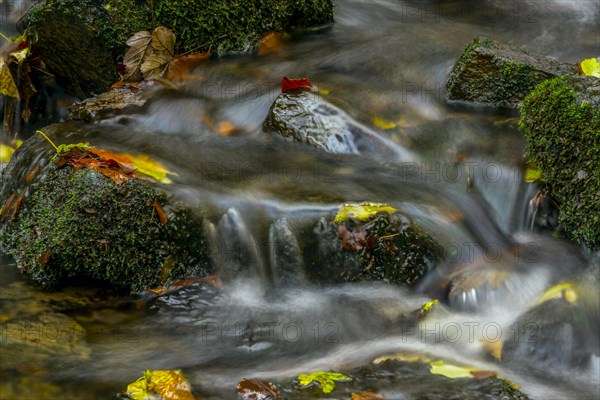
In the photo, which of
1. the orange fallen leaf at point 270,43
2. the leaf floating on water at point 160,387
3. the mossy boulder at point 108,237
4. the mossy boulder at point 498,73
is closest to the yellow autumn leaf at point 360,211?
the mossy boulder at point 108,237

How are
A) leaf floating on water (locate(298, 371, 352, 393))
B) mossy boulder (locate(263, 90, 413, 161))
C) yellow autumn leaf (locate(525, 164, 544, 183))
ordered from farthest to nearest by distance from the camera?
mossy boulder (locate(263, 90, 413, 161)), yellow autumn leaf (locate(525, 164, 544, 183)), leaf floating on water (locate(298, 371, 352, 393))

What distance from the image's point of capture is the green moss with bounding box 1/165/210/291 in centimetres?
414

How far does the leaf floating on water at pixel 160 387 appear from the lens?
125 inches

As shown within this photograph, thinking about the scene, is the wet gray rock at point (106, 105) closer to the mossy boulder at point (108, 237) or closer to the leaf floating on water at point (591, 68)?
the mossy boulder at point (108, 237)

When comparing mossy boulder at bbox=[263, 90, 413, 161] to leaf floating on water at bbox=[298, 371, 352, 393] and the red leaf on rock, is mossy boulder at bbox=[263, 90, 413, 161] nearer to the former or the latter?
the red leaf on rock

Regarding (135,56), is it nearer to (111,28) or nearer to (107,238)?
(111,28)

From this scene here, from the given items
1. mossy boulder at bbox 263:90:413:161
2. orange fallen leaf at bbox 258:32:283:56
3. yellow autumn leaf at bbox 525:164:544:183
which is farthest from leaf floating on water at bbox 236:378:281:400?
orange fallen leaf at bbox 258:32:283:56

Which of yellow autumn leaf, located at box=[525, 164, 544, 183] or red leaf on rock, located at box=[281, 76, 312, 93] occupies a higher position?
red leaf on rock, located at box=[281, 76, 312, 93]

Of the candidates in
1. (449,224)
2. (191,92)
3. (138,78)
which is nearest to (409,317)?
(449,224)

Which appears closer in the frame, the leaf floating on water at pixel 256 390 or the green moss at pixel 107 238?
the leaf floating on water at pixel 256 390

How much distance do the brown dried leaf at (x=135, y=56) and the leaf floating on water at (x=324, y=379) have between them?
3.68 m

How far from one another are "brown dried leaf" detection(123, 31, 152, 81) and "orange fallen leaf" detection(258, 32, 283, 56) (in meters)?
1.08

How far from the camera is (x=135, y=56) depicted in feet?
20.1

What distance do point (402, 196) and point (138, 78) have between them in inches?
113
